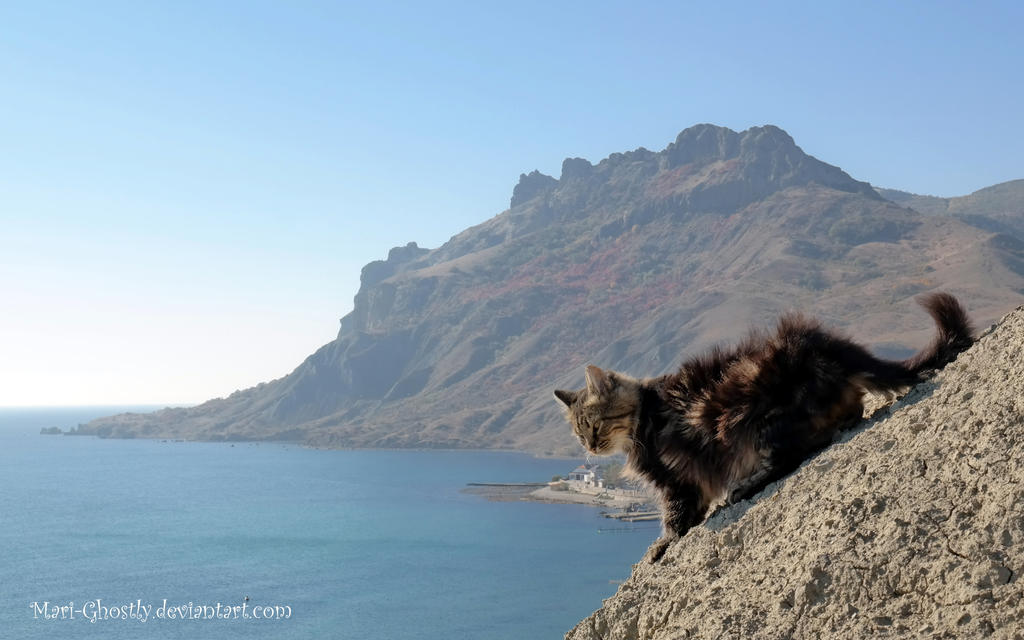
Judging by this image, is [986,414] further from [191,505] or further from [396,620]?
[191,505]

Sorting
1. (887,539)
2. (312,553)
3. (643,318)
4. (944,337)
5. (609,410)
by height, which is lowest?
(312,553)

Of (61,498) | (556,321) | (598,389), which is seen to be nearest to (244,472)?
(61,498)

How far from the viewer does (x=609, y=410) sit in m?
4.73

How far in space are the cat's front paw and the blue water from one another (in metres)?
48.7

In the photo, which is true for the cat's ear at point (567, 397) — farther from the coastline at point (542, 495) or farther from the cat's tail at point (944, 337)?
the coastline at point (542, 495)

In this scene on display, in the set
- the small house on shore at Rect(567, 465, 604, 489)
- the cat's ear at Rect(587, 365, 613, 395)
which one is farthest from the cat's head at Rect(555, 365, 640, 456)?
the small house on shore at Rect(567, 465, 604, 489)

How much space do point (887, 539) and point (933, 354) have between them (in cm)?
146

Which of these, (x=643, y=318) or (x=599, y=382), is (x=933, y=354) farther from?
(x=643, y=318)

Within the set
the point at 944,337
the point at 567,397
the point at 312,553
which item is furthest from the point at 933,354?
the point at 312,553

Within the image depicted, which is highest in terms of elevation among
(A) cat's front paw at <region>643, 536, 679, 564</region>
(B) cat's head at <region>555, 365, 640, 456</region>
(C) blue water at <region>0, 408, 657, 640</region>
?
(B) cat's head at <region>555, 365, 640, 456</region>

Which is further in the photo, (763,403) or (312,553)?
(312,553)

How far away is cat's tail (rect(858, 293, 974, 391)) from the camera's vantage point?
4.05 metres

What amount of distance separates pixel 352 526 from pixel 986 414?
89062mm

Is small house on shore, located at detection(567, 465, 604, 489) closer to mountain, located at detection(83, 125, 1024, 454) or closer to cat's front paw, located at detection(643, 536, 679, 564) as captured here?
mountain, located at detection(83, 125, 1024, 454)
